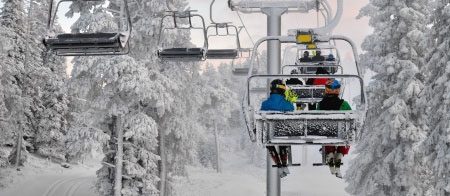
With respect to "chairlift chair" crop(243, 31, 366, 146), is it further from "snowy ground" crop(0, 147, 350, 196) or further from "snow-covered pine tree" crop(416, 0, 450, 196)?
"snowy ground" crop(0, 147, 350, 196)

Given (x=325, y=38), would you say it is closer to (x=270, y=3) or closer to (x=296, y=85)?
(x=296, y=85)

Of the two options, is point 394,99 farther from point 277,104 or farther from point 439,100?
point 277,104

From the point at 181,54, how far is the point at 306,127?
254 inches

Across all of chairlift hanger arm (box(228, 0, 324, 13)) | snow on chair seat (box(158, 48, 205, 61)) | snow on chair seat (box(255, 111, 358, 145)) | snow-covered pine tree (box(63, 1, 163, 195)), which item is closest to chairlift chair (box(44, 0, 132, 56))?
snow on chair seat (box(255, 111, 358, 145))

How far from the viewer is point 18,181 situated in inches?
1486

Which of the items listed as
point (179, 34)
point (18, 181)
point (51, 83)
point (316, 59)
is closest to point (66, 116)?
point (51, 83)

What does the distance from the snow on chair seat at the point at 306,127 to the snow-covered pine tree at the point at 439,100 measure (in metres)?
10.3

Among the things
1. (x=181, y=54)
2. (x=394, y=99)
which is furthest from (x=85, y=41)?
(x=394, y=99)

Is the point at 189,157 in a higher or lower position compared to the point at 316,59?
lower

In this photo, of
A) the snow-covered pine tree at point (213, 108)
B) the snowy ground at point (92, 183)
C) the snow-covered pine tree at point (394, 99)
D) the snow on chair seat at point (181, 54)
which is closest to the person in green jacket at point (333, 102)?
the snow on chair seat at point (181, 54)

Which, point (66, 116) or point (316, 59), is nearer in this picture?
point (316, 59)

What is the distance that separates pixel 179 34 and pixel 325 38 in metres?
19.6

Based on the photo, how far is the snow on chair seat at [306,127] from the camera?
298 inches

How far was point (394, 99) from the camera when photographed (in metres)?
22.7
